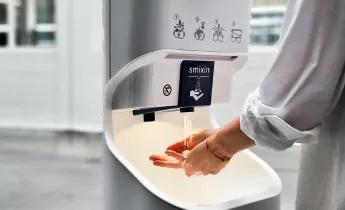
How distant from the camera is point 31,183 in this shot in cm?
166

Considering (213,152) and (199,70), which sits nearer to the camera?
(213,152)

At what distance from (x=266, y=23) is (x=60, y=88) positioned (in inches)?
44.3

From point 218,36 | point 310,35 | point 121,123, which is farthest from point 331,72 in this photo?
point 121,123

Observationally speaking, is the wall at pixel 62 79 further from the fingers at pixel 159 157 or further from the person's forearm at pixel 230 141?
the person's forearm at pixel 230 141

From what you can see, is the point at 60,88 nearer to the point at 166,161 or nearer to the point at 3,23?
the point at 3,23

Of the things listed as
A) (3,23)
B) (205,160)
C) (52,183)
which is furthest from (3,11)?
(205,160)

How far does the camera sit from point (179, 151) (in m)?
0.81

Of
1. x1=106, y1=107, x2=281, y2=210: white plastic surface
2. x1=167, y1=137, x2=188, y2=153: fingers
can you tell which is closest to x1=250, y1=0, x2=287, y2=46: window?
x1=106, y1=107, x2=281, y2=210: white plastic surface

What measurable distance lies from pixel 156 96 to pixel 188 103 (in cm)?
9

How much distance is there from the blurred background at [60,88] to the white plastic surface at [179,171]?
83cm

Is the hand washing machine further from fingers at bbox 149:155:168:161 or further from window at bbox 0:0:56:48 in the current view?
window at bbox 0:0:56:48

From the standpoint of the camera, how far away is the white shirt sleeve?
464mm

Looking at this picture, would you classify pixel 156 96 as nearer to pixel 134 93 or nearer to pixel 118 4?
pixel 134 93

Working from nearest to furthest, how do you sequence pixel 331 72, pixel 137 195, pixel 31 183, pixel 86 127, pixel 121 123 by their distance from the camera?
pixel 331 72 → pixel 137 195 → pixel 121 123 → pixel 31 183 → pixel 86 127
